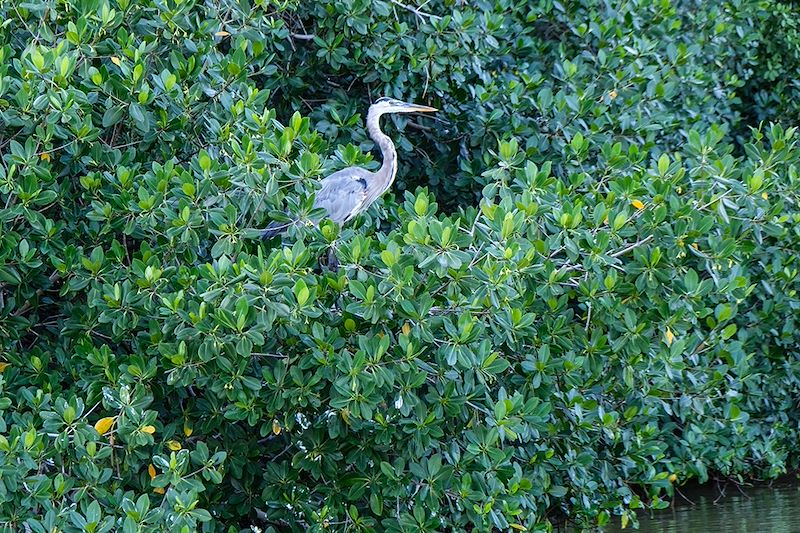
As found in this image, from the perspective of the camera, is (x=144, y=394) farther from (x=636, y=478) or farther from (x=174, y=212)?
(x=636, y=478)

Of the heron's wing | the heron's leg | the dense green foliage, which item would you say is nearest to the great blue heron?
the heron's wing

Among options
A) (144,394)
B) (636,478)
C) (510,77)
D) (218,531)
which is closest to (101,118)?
(144,394)

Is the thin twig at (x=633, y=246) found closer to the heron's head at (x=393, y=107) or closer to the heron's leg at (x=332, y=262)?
the heron's leg at (x=332, y=262)

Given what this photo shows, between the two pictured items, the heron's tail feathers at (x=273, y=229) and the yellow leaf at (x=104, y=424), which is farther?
the heron's tail feathers at (x=273, y=229)

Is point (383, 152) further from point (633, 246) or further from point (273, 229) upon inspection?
point (633, 246)

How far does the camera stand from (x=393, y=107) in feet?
24.9

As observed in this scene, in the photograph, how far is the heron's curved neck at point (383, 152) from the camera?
7312mm

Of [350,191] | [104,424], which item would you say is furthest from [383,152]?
[104,424]

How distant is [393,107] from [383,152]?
0.31 meters

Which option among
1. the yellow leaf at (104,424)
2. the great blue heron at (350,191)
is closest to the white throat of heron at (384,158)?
the great blue heron at (350,191)

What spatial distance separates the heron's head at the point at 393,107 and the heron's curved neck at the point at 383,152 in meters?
0.04

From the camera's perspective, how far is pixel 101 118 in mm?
6234

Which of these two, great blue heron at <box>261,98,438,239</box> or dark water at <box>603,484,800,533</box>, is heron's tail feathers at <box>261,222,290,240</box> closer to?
great blue heron at <box>261,98,438,239</box>

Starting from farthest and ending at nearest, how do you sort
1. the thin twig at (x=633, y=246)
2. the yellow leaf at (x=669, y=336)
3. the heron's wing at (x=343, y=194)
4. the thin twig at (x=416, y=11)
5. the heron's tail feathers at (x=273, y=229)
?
the thin twig at (x=416, y=11), the heron's wing at (x=343, y=194), the yellow leaf at (x=669, y=336), the thin twig at (x=633, y=246), the heron's tail feathers at (x=273, y=229)
